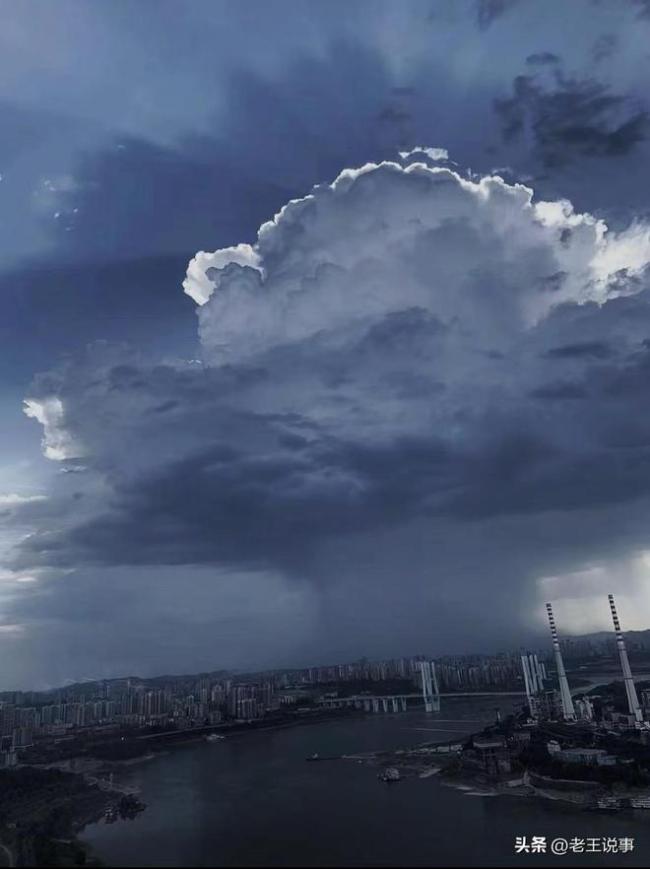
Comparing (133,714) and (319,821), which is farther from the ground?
(133,714)

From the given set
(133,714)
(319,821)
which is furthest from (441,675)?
(319,821)

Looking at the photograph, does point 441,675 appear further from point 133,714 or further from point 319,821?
point 319,821

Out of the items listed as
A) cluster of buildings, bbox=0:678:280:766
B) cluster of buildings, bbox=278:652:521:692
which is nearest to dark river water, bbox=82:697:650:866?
cluster of buildings, bbox=0:678:280:766

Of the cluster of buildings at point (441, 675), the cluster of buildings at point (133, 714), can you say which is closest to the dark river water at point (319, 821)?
the cluster of buildings at point (133, 714)

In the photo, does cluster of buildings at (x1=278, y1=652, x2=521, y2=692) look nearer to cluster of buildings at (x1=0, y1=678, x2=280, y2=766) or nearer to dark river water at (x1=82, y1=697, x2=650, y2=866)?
cluster of buildings at (x1=0, y1=678, x2=280, y2=766)

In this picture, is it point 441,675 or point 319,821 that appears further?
point 441,675

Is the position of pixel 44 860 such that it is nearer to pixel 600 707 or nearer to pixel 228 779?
pixel 228 779

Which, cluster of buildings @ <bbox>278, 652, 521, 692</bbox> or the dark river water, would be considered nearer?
the dark river water

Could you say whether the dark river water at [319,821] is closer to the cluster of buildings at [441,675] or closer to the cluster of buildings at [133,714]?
the cluster of buildings at [133,714]

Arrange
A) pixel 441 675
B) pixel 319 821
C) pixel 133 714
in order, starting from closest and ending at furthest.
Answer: pixel 319 821, pixel 133 714, pixel 441 675
